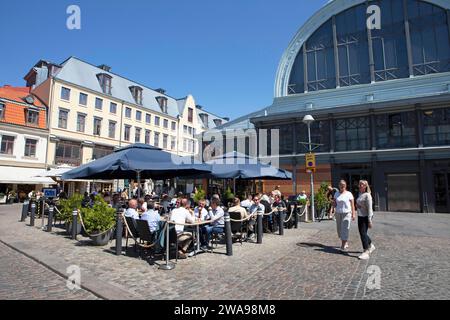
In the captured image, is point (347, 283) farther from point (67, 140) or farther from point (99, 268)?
point (67, 140)

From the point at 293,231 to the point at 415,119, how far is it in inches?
582

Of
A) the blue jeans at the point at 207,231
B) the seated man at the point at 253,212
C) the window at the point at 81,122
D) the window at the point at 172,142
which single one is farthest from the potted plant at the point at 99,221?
the window at the point at 172,142

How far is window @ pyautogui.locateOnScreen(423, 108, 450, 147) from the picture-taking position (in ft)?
63.7

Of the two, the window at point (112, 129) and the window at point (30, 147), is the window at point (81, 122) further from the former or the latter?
the window at point (30, 147)

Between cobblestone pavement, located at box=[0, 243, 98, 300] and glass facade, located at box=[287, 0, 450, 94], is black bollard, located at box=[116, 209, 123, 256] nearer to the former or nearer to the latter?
cobblestone pavement, located at box=[0, 243, 98, 300]

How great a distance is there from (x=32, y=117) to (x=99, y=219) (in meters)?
29.5

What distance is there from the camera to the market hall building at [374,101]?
19.8m

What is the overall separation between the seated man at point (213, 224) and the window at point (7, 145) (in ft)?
94.9

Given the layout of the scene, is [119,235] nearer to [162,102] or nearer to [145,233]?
[145,233]

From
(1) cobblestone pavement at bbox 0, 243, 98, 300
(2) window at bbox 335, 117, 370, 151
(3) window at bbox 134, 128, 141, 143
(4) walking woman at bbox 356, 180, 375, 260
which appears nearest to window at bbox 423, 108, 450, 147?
(2) window at bbox 335, 117, 370, 151

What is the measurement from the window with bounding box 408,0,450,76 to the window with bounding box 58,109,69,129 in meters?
35.6
